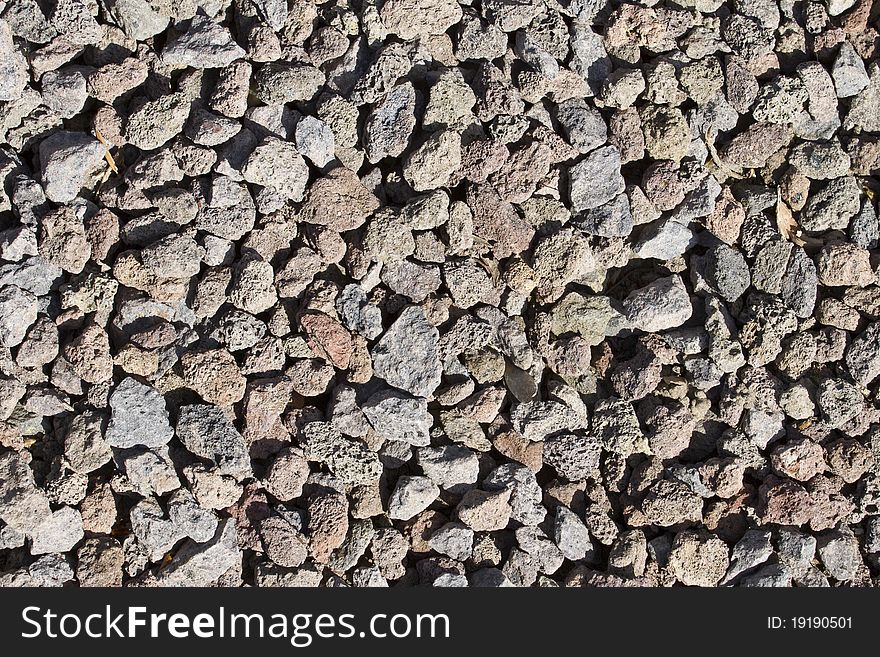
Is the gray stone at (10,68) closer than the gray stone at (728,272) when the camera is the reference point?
Yes

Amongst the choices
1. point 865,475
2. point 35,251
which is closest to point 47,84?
point 35,251

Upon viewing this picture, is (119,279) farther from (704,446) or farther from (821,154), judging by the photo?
(821,154)

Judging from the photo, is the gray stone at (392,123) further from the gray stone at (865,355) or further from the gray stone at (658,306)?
the gray stone at (865,355)

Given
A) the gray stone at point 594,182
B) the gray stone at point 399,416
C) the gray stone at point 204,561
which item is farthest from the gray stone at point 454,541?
the gray stone at point 594,182

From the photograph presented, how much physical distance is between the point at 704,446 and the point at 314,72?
1219 millimetres

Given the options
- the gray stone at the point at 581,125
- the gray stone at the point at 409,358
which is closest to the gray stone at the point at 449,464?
the gray stone at the point at 409,358

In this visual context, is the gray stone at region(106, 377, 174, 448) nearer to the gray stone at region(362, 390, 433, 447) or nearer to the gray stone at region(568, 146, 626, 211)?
the gray stone at region(362, 390, 433, 447)

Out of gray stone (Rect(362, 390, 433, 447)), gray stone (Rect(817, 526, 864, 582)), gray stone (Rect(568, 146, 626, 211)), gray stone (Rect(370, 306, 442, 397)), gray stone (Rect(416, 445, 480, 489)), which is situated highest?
gray stone (Rect(568, 146, 626, 211))

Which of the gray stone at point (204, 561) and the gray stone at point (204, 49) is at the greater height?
the gray stone at point (204, 49)

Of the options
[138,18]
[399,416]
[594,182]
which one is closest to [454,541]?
[399,416]

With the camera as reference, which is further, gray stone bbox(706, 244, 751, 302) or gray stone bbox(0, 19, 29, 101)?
gray stone bbox(706, 244, 751, 302)

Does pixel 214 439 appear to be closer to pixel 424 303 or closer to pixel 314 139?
pixel 424 303

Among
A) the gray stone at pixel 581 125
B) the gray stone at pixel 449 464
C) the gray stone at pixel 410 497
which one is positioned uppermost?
the gray stone at pixel 581 125

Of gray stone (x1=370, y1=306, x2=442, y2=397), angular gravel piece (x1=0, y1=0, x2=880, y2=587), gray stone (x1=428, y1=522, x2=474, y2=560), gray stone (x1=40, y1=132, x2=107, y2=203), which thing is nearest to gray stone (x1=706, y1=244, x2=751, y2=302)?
angular gravel piece (x1=0, y1=0, x2=880, y2=587)
